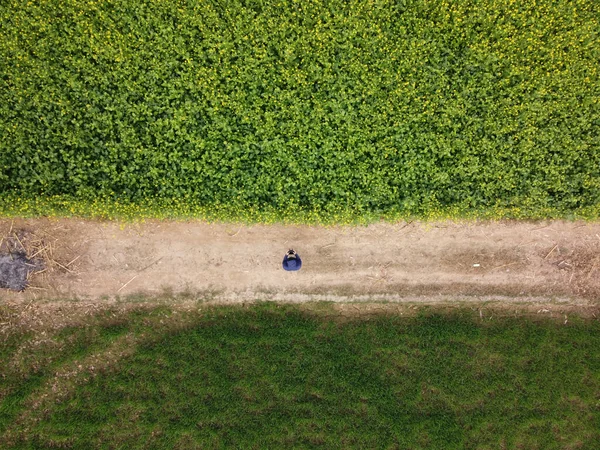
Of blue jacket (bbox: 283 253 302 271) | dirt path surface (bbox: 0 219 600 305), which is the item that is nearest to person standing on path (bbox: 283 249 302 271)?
blue jacket (bbox: 283 253 302 271)

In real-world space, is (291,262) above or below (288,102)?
below

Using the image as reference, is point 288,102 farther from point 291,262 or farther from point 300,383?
point 300,383

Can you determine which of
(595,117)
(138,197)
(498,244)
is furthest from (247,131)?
(595,117)

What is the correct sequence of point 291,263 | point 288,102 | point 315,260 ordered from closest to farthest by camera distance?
point 288,102 → point 291,263 → point 315,260

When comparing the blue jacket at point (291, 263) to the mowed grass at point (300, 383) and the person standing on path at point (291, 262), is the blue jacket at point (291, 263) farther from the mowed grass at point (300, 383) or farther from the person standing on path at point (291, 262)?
the mowed grass at point (300, 383)

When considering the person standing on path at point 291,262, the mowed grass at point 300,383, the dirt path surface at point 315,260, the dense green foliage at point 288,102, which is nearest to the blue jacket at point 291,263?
the person standing on path at point 291,262

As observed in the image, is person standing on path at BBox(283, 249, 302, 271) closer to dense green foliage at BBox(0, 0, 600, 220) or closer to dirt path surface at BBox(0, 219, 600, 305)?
dirt path surface at BBox(0, 219, 600, 305)

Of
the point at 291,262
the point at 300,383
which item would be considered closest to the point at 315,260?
the point at 291,262

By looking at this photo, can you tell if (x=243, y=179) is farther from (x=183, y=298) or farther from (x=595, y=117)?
(x=595, y=117)

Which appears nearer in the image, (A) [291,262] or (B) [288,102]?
(B) [288,102]
